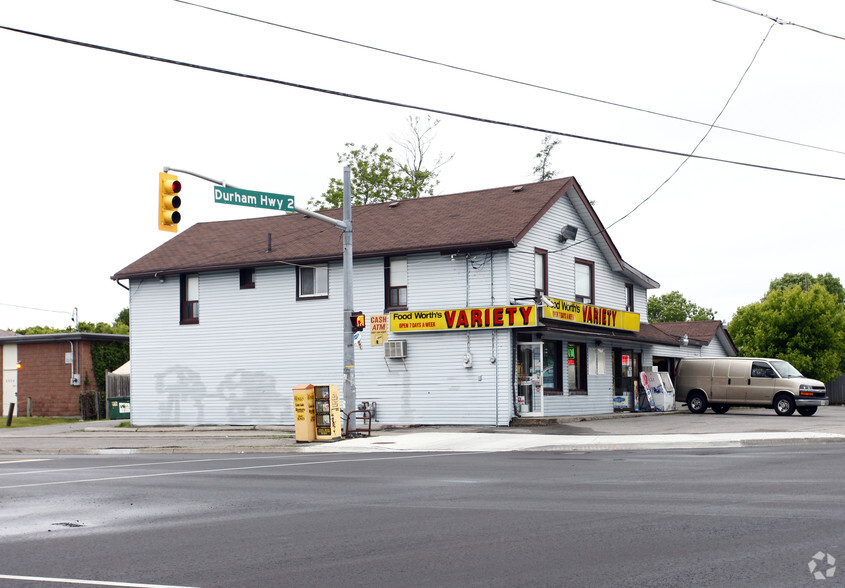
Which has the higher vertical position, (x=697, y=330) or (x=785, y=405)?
(x=697, y=330)

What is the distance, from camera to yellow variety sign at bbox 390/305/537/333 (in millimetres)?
27812

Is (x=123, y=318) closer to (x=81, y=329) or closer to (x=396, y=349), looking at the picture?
(x=81, y=329)

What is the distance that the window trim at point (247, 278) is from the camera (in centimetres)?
3350

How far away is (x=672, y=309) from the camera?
10444 centimetres

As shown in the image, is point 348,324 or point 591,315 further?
point 591,315

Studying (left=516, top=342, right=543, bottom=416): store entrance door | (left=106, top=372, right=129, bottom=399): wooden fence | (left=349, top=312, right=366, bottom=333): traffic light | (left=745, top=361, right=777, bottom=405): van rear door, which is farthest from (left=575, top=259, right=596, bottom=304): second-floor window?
(left=106, top=372, right=129, bottom=399): wooden fence

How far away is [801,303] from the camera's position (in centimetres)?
5709

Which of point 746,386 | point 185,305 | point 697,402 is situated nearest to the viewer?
point 746,386

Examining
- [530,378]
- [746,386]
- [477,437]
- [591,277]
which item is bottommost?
[477,437]

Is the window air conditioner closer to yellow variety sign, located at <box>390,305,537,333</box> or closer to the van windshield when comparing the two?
yellow variety sign, located at <box>390,305,537,333</box>

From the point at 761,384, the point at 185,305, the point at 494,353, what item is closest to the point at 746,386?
the point at 761,384

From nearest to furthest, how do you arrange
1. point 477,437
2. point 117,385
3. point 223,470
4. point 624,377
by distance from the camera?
point 223,470, point 477,437, point 624,377, point 117,385

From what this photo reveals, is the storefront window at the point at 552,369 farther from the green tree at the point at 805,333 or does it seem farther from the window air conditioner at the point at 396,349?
the green tree at the point at 805,333

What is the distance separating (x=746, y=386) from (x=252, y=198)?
67.0ft
